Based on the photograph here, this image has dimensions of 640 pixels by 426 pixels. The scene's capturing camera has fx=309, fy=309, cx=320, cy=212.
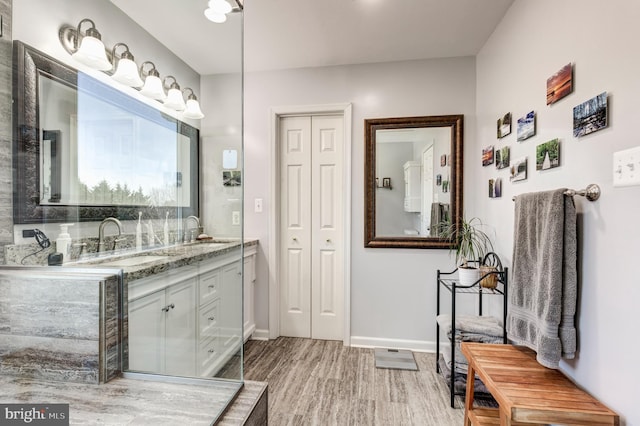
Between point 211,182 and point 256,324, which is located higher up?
point 211,182

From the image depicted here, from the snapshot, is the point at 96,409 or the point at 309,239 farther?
the point at 309,239

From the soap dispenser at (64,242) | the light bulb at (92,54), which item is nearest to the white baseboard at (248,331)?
the soap dispenser at (64,242)

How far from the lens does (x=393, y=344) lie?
8.78 feet

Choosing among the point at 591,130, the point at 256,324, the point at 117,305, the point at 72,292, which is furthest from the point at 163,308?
the point at 591,130

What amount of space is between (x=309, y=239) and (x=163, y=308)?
1.53 meters

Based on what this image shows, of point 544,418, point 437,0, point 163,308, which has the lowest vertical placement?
point 544,418

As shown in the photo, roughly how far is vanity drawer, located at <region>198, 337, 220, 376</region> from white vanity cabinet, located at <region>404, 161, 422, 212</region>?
182cm

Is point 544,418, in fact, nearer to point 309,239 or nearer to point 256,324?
point 309,239

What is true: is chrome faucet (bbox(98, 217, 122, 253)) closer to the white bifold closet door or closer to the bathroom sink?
the bathroom sink

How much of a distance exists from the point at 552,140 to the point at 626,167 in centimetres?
51

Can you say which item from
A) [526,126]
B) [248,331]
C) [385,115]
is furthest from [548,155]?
[248,331]

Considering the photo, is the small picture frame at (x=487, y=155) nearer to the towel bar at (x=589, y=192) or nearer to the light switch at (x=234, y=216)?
the towel bar at (x=589, y=192)

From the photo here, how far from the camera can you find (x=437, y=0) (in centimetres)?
187

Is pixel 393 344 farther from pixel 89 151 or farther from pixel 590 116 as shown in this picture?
pixel 89 151
